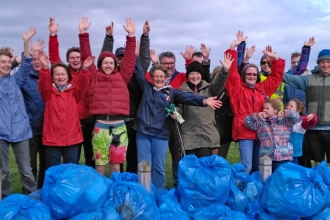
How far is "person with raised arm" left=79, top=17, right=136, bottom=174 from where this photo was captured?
189 inches

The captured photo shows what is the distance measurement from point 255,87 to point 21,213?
3485mm

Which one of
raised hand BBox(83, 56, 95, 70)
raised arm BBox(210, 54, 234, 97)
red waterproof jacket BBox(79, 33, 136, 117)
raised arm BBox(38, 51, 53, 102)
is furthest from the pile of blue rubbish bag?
raised hand BBox(83, 56, 95, 70)

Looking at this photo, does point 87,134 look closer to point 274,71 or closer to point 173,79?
point 173,79

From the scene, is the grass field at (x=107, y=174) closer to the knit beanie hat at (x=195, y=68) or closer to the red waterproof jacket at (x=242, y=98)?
the red waterproof jacket at (x=242, y=98)

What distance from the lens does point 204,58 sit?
5.98 metres

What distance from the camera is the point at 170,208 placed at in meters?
4.07

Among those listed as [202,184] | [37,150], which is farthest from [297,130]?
[37,150]

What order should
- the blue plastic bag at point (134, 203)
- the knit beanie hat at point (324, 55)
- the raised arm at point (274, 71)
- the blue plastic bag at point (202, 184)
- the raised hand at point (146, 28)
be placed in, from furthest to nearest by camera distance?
the knit beanie hat at point (324, 55)
the raised arm at point (274, 71)
the raised hand at point (146, 28)
the blue plastic bag at point (202, 184)
the blue plastic bag at point (134, 203)

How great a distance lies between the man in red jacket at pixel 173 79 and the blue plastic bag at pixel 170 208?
156 centimetres

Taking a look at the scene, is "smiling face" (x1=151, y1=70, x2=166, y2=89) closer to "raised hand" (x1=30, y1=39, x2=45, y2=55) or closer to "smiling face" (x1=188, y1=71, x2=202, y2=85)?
"smiling face" (x1=188, y1=71, x2=202, y2=85)

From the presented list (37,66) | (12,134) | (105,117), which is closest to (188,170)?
(105,117)

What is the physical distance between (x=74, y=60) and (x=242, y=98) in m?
2.33

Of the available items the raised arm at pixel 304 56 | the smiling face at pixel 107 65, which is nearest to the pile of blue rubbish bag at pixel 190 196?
the smiling face at pixel 107 65

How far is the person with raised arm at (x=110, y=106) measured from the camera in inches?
189
